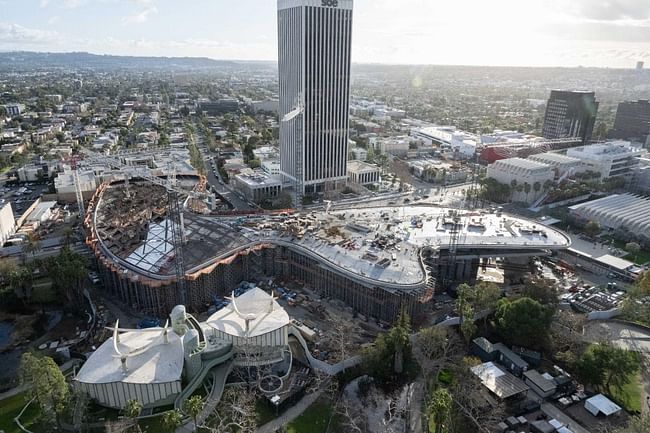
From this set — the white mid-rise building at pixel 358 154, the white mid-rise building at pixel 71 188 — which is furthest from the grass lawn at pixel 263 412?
the white mid-rise building at pixel 358 154

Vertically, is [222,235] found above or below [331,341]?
above

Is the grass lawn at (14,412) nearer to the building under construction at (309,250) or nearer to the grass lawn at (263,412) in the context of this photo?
the building under construction at (309,250)

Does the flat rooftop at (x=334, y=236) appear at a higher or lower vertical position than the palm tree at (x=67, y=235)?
higher

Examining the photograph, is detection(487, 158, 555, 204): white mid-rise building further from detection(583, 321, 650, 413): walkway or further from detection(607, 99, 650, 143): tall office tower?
detection(607, 99, 650, 143): tall office tower

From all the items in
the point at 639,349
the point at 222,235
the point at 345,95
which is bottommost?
the point at 639,349

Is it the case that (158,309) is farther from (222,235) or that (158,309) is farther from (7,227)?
(7,227)

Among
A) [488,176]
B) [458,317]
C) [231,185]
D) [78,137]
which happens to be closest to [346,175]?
[231,185]
